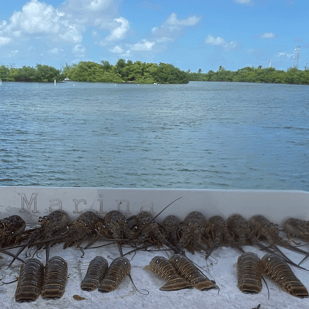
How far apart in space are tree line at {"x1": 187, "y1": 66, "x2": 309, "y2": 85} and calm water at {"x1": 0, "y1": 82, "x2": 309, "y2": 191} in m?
1.27

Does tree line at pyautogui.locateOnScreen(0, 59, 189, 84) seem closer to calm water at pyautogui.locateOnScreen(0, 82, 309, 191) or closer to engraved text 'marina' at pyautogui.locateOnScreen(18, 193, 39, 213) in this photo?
calm water at pyautogui.locateOnScreen(0, 82, 309, 191)

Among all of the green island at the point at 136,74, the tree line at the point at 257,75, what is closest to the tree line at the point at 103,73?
the green island at the point at 136,74

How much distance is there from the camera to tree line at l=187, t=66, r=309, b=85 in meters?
10.4

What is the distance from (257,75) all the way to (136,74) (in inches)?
173

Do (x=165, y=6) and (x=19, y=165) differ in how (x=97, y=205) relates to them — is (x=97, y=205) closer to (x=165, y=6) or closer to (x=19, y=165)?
(x=165, y=6)

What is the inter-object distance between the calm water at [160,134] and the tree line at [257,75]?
1.27m

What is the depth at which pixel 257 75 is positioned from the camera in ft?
38.1

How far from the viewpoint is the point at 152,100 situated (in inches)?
563

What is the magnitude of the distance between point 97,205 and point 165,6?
9575 millimetres

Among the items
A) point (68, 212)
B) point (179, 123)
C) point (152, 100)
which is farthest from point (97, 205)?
point (179, 123)

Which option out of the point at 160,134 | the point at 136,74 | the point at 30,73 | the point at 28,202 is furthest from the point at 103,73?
the point at 28,202

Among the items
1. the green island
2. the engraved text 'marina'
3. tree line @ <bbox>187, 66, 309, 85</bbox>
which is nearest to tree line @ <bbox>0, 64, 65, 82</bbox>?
the green island

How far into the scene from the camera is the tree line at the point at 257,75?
10.4 m

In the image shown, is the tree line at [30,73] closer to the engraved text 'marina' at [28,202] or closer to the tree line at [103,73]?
the tree line at [103,73]
